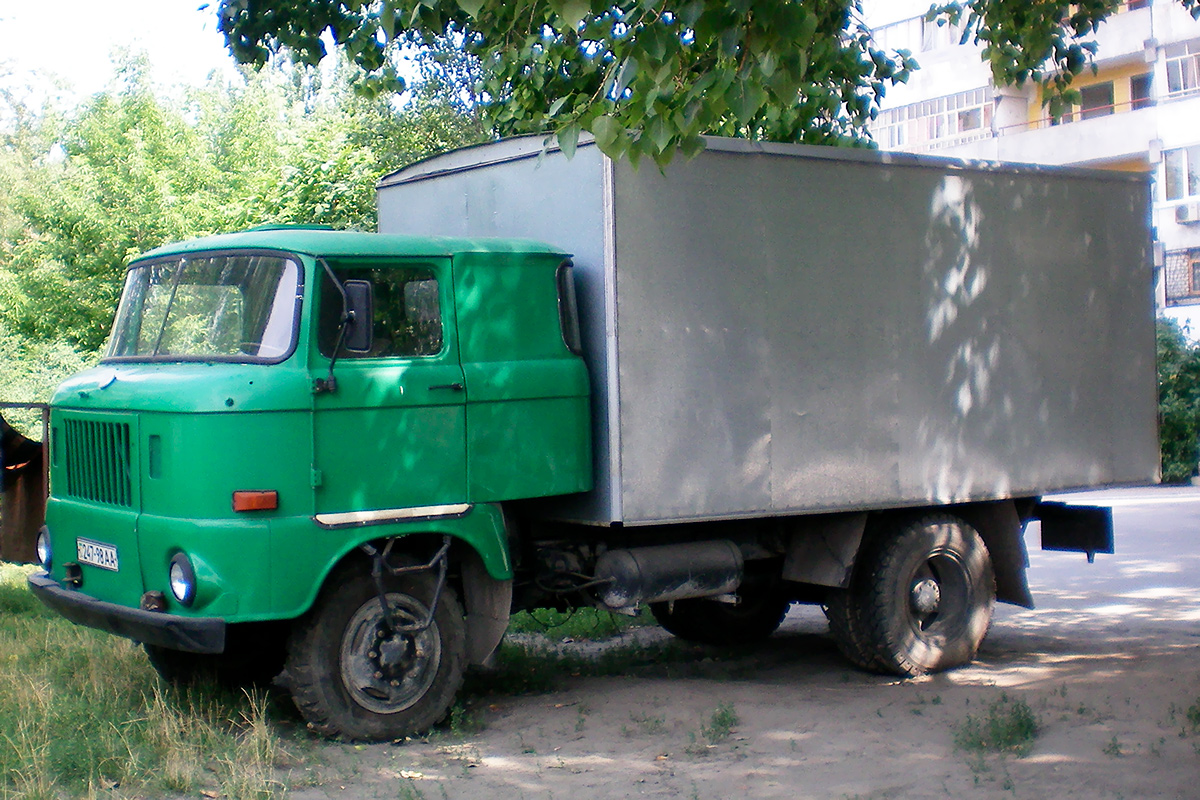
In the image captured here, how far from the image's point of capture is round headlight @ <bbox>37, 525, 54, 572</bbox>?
708 cm

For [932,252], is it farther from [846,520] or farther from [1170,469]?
[1170,469]

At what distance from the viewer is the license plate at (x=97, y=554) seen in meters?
6.46

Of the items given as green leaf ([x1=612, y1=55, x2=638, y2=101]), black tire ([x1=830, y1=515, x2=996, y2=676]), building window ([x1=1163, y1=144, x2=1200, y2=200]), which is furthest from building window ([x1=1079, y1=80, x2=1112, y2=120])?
green leaf ([x1=612, y1=55, x2=638, y2=101])

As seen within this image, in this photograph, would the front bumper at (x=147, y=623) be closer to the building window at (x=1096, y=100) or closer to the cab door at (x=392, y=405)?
the cab door at (x=392, y=405)

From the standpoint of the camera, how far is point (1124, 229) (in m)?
9.08

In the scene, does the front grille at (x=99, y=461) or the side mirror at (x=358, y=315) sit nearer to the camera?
the side mirror at (x=358, y=315)

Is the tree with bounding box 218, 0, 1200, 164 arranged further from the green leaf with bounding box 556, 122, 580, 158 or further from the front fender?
the front fender

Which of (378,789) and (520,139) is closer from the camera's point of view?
(378,789)

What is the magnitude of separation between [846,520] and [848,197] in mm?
1907

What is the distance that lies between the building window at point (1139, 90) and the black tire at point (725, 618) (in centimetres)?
2817

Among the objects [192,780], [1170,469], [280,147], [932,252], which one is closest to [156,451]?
[192,780]

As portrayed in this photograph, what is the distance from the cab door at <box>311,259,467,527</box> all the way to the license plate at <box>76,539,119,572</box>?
1.12 m

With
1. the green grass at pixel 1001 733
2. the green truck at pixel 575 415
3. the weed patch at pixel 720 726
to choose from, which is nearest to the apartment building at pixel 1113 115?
the green truck at pixel 575 415

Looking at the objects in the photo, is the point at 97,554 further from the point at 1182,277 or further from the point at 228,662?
the point at 1182,277
